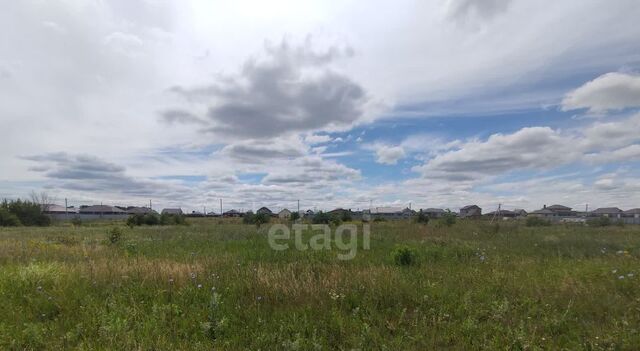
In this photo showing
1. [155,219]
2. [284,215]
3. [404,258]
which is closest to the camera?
[404,258]

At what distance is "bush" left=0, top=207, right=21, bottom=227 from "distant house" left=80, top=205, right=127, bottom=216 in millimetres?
61116

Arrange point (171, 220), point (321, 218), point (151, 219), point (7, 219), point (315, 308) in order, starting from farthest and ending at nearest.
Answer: point (171, 220)
point (151, 219)
point (7, 219)
point (321, 218)
point (315, 308)

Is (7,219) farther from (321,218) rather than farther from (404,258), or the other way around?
(404,258)

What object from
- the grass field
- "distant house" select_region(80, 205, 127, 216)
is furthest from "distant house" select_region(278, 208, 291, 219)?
"distant house" select_region(80, 205, 127, 216)

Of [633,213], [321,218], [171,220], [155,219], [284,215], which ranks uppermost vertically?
[321,218]

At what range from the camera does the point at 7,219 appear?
44.0m

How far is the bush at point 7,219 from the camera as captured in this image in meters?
43.6

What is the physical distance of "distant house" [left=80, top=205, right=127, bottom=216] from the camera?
103m

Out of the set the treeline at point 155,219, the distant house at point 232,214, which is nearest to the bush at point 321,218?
the treeline at point 155,219

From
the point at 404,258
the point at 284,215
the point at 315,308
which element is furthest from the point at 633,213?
the point at 315,308

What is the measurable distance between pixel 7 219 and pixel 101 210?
6739 cm

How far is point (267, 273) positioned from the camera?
21.7ft

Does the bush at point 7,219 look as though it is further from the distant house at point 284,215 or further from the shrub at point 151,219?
the distant house at point 284,215

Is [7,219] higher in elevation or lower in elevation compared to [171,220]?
higher
